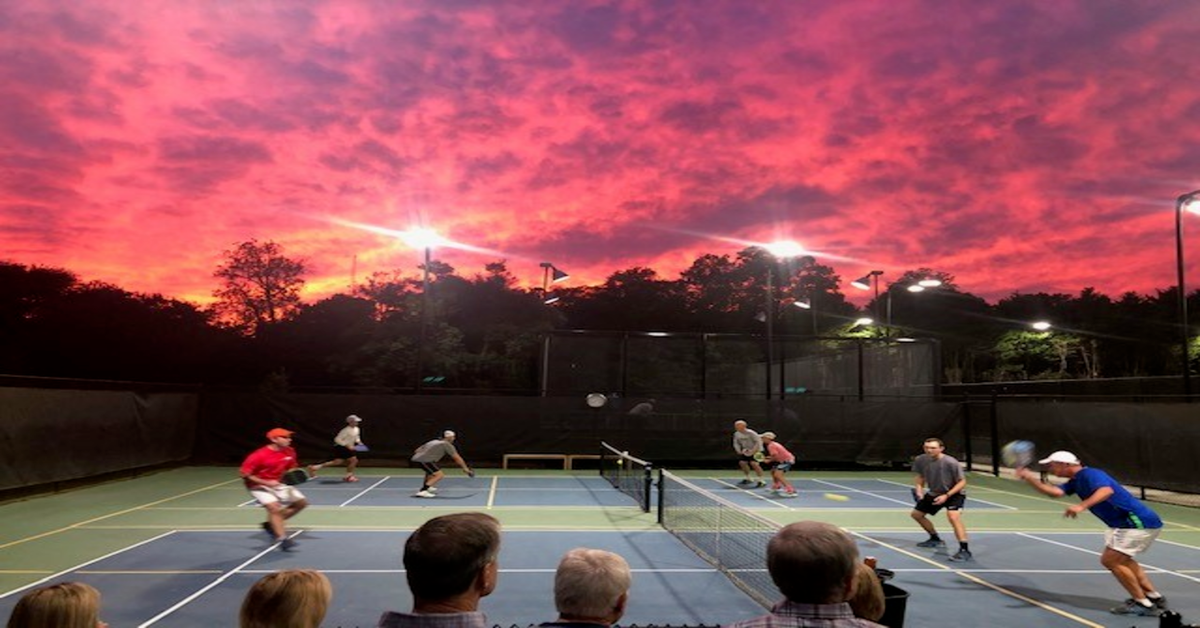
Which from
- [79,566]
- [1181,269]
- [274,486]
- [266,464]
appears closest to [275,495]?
[274,486]

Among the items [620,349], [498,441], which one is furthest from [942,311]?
[498,441]

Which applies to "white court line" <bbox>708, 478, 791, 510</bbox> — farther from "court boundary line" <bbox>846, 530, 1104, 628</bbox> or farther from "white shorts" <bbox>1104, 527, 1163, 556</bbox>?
"white shorts" <bbox>1104, 527, 1163, 556</bbox>

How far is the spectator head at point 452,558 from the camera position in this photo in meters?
2.44

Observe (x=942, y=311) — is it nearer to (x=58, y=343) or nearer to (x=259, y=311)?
(x=259, y=311)

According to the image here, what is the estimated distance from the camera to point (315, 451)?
2298cm

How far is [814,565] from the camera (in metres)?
2.50

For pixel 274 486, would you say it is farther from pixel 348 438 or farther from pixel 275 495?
pixel 348 438

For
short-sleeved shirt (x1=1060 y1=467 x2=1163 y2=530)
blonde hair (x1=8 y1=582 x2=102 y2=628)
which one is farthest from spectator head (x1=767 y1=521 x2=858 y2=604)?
short-sleeved shirt (x1=1060 y1=467 x2=1163 y2=530)

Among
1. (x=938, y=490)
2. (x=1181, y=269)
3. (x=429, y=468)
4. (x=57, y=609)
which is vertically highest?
→ (x=1181, y=269)

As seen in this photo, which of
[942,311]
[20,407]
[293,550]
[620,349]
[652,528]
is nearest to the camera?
[293,550]

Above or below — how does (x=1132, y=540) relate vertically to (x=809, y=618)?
below

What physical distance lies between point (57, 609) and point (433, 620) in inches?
61.4

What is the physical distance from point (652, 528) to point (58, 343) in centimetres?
4711

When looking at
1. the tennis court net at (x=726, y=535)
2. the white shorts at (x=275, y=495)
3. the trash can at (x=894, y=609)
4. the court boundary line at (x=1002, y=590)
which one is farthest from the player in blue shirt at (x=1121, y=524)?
the white shorts at (x=275, y=495)
